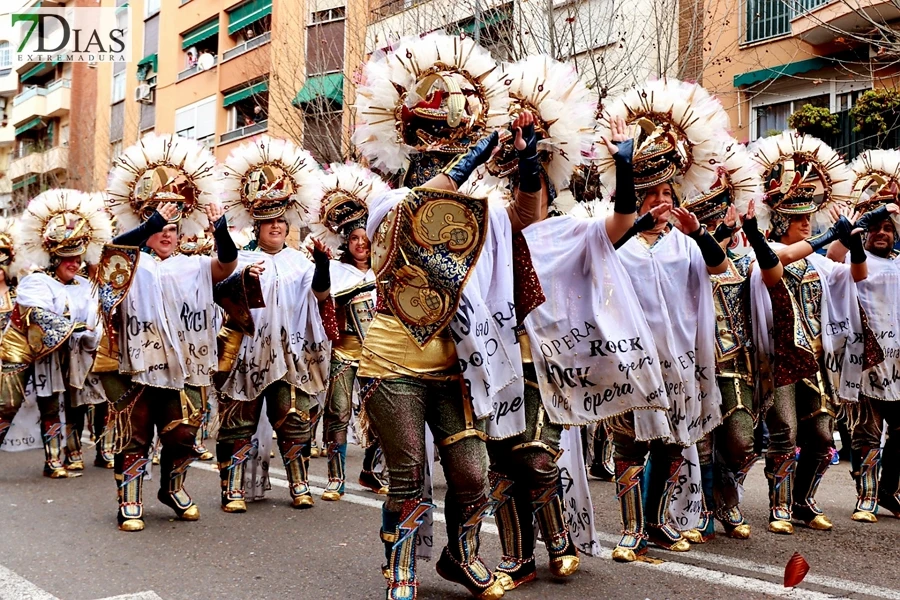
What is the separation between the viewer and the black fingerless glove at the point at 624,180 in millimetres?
4676

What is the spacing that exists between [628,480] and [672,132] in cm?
190

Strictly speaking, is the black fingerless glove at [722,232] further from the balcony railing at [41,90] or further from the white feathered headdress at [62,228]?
the balcony railing at [41,90]

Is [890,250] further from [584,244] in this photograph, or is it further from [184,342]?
[184,342]

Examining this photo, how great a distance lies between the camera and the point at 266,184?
750cm

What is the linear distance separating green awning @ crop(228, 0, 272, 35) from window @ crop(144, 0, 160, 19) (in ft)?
19.2

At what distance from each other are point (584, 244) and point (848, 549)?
2.61m

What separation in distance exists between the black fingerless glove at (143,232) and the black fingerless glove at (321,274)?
3.82ft

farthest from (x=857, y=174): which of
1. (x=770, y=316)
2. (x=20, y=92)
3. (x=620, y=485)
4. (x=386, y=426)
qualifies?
(x=20, y=92)

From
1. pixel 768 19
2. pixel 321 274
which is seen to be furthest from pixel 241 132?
pixel 321 274

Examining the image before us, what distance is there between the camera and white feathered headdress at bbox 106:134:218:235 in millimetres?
6906

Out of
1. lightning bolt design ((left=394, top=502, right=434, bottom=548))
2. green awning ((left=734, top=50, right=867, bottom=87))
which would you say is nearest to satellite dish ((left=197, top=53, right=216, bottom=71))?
green awning ((left=734, top=50, right=867, bottom=87))

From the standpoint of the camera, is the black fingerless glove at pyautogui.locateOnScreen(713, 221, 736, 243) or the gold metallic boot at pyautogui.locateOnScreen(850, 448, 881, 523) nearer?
the black fingerless glove at pyautogui.locateOnScreen(713, 221, 736, 243)

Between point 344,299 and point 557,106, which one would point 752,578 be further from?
point 344,299

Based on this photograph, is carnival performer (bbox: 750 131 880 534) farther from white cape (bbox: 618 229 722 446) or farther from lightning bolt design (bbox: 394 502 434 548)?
lightning bolt design (bbox: 394 502 434 548)
